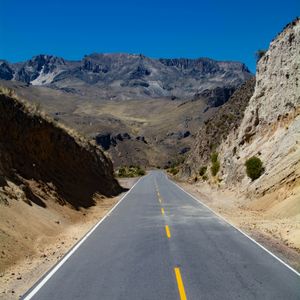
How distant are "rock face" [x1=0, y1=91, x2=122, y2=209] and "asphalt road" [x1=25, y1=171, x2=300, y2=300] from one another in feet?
19.8

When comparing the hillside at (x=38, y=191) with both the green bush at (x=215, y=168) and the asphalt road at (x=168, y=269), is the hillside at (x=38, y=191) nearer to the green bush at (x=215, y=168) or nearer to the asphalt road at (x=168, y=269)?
the asphalt road at (x=168, y=269)

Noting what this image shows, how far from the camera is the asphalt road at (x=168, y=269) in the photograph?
898 centimetres

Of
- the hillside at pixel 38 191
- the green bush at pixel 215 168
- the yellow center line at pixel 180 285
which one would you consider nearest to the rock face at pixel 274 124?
the green bush at pixel 215 168

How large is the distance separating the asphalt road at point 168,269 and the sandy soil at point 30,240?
0.62 metres

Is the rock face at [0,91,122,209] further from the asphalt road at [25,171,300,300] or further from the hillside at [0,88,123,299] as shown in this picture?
the asphalt road at [25,171,300,300]

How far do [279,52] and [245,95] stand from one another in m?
26.7

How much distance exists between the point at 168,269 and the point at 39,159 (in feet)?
56.3

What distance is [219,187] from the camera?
4012cm

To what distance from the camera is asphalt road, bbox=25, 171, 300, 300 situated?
898 cm

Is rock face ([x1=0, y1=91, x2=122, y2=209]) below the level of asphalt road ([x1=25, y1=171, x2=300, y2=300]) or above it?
above

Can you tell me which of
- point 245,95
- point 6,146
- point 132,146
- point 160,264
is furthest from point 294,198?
point 132,146

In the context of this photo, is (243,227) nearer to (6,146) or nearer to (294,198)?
(294,198)

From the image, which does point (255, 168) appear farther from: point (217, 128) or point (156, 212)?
point (217, 128)

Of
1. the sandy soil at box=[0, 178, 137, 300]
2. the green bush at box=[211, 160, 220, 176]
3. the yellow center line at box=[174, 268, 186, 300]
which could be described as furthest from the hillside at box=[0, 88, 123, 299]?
the green bush at box=[211, 160, 220, 176]
